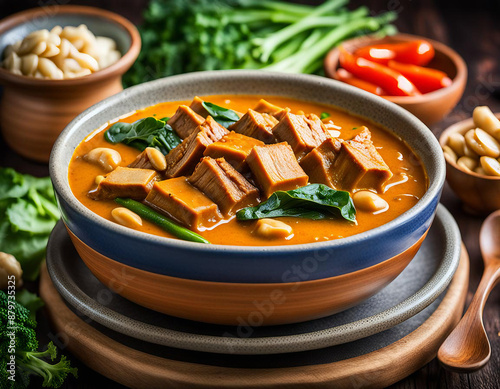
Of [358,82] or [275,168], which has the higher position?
[275,168]

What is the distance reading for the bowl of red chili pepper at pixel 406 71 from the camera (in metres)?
5.35

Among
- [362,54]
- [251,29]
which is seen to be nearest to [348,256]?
[362,54]

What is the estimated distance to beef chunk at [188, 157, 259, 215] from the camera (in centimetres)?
320

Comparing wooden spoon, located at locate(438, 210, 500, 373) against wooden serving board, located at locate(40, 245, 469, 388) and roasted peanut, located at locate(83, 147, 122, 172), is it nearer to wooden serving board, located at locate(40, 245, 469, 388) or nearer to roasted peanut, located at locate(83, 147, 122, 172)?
wooden serving board, located at locate(40, 245, 469, 388)

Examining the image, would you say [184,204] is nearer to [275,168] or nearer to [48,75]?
[275,168]

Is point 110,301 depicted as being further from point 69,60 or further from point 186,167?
point 69,60

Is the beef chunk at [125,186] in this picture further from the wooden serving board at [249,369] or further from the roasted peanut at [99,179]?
the wooden serving board at [249,369]

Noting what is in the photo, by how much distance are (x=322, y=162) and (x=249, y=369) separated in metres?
1.10

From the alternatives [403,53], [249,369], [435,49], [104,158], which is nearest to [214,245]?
[249,369]

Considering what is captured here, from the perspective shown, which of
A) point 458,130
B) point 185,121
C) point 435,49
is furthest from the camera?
point 435,49

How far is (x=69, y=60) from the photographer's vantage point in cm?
503

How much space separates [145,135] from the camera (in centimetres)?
376

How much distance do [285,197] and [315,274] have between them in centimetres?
48

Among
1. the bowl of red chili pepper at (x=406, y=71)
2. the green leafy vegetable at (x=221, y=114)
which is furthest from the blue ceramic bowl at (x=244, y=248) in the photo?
the bowl of red chili pepper at (x=406, y=71)
